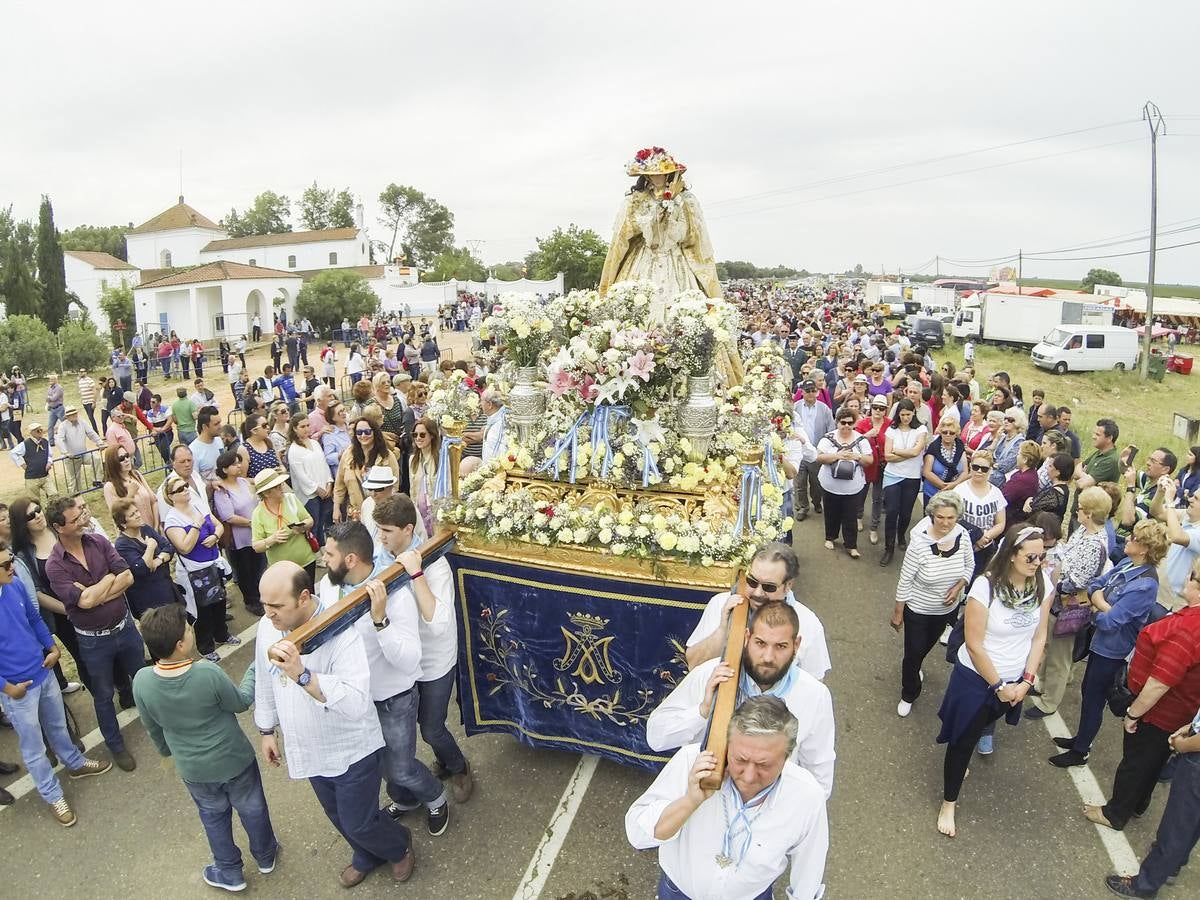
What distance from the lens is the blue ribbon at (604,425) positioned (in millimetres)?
4535

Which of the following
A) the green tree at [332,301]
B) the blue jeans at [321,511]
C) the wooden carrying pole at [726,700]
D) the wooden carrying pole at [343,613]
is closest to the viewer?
the wooden carrying pole at [726,700]

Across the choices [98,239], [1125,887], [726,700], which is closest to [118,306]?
[98,239]

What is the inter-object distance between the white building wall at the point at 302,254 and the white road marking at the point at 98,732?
178 feet

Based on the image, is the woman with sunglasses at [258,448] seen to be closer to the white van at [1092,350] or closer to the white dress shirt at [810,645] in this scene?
the white dress shirt at [810,645]

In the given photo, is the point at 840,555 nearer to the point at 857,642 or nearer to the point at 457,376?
the point at 857,642

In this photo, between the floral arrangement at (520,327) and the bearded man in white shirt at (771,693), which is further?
the floral arrangement at (520,327)

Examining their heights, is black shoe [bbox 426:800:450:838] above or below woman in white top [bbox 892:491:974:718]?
below

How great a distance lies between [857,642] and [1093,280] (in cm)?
11557

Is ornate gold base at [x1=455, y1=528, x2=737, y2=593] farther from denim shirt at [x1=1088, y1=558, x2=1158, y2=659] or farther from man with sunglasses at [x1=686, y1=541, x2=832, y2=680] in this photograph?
denim shirt at [x1=1088, y1=558, x2=1158, y2=659]

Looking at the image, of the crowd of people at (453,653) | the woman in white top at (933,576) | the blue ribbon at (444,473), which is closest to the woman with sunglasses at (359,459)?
the crowd of people at (453,653)

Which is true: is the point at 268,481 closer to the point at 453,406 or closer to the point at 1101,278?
the point at 453,406

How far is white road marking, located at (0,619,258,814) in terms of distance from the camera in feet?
15.2

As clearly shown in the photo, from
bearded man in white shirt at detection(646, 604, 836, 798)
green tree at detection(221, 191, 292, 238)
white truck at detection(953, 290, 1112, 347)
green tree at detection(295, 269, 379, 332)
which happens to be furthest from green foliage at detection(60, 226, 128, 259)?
bearded man in white shirt at detection(646, 604, 836, 798)

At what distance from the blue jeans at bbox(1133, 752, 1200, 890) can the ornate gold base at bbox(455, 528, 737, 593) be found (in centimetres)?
238
